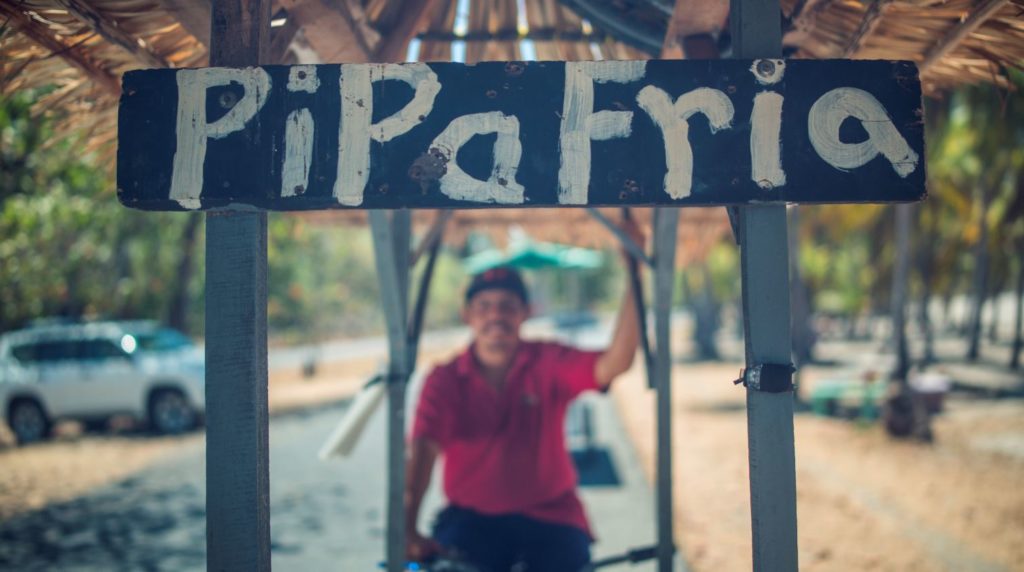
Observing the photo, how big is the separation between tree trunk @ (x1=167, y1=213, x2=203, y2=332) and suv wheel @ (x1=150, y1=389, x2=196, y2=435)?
329 cm

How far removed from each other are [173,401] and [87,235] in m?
4.37

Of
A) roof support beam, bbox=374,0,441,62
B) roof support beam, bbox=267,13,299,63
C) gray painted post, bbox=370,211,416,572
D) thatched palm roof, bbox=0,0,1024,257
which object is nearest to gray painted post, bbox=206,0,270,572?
roof support beam, bbox=267,13,299,63

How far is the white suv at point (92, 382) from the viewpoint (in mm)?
12875

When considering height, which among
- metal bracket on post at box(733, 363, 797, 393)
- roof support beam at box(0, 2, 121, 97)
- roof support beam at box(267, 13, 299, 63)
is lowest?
metal bracket on post at box(733, 363, 797, 393)

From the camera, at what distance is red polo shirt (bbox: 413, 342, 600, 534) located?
10.7 feet

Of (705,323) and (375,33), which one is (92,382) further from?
(705,323)

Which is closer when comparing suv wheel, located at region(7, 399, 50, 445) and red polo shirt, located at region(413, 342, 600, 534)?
red polo shirt, located at region(413, 342, 600, 534)

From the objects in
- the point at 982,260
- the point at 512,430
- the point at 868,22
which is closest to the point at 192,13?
the point at 868,22

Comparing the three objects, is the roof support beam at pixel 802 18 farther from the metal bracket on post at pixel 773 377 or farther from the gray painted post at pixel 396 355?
the gray painted post at pixel 396 355

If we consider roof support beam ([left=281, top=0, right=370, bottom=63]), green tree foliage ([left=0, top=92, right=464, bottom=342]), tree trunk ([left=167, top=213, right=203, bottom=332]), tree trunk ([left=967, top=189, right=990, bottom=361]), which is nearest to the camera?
roof support beam ([left=281, top=0, right=370, bottom=63])

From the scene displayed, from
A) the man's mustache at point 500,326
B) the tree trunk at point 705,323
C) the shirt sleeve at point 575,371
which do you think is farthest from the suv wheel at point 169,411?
the tree trunk at point 705,323

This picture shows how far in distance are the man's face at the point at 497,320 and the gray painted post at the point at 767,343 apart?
1870mm

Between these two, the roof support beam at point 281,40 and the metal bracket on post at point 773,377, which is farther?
the roof support beam at point 281,40

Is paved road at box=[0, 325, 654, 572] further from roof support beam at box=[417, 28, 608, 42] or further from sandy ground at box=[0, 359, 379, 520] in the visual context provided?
roof support beam at box=[417, 28, 608, 42]
